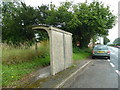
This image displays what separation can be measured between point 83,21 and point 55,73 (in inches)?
378

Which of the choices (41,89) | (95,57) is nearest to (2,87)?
(41,89)

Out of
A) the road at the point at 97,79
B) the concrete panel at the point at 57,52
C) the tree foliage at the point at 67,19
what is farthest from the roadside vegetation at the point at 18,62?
the tree foliage at the point at 67,19

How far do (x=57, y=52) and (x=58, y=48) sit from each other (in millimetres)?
274

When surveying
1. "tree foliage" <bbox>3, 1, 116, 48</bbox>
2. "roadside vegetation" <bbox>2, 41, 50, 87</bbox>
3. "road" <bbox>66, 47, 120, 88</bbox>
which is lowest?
"road" <bbox>66, 47, 120, 88</bbox>

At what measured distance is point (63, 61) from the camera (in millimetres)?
7141

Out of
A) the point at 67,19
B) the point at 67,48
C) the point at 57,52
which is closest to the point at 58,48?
the point at 57,52

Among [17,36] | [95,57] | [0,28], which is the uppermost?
[0,28]

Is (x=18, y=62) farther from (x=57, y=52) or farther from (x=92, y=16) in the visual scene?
(x=92, y=16)

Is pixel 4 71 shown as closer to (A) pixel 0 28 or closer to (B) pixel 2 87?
(B) pixel 2 87

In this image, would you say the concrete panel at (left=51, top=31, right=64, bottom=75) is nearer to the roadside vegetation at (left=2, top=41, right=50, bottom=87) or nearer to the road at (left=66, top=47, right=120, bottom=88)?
the road at (left=66, top=47, right=120, bottom=88)

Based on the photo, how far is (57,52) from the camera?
21.1 ft

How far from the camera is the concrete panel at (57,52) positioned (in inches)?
234

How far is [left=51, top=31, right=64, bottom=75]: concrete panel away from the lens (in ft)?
19.5

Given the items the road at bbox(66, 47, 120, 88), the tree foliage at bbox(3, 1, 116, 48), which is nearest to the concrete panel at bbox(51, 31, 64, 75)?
the road at bbox(66, 47, 120, 88)
